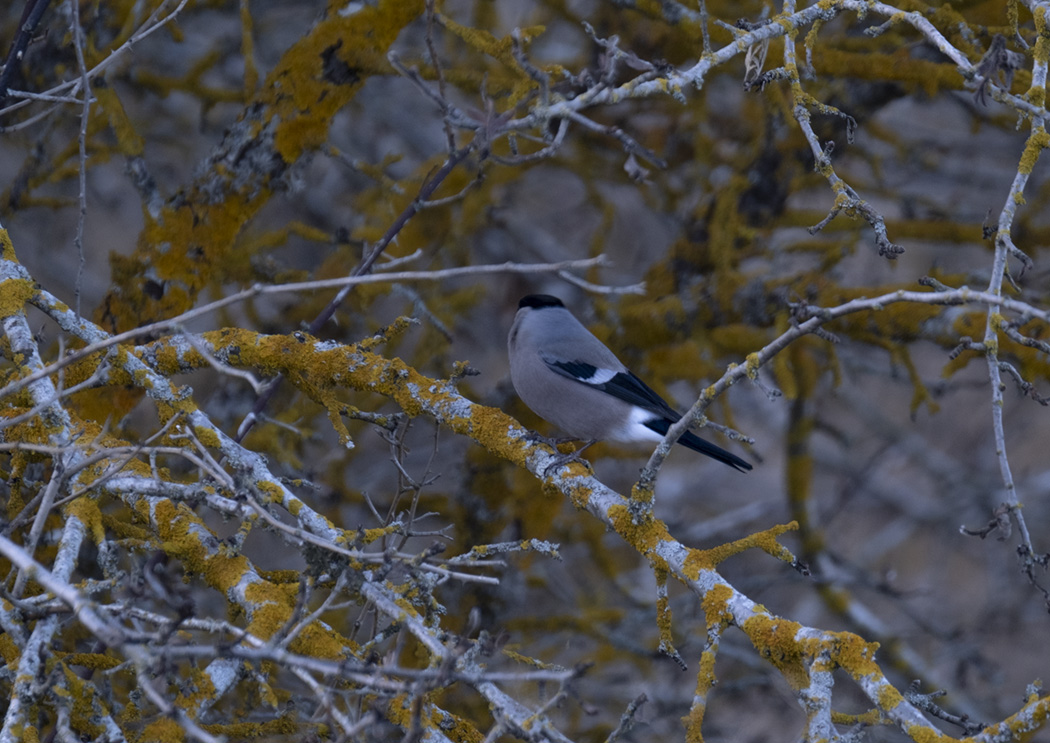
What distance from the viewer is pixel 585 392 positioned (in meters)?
4.19

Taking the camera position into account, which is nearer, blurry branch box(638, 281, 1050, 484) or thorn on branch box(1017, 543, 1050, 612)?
blurry branch box(638, 281, 1050, 484)

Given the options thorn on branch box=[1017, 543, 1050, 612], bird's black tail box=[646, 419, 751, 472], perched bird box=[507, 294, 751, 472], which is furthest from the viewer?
perched bird box=[507, 294, 751, 472]

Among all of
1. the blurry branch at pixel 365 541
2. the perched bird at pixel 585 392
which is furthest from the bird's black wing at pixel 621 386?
the blurry branch at pixel 365 541

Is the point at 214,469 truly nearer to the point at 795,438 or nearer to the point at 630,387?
the point at 630,387

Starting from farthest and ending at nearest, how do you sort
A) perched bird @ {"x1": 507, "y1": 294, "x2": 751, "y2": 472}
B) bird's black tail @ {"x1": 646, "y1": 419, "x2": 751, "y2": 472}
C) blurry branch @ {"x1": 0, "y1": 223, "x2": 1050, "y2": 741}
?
perched bird @ {"x1": 507, "y1": 294, "x2": 751, "y2": 472} → bird's black tail @ {"x1": 646, "y1": 419, "x2": 751, "y2": 472} → blurry branch @ {"x1": 0, "y1": 223, "x2": 1050, "y2": 741}

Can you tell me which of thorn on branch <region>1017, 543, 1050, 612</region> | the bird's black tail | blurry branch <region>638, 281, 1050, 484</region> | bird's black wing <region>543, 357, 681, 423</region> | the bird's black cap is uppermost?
blurry branch <region>638, 281, 1050, 484</region>

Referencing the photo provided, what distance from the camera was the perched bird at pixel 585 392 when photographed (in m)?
4.19

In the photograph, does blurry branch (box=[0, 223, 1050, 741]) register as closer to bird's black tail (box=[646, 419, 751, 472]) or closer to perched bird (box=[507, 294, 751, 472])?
bird's black tail (box=[646, 419, 751, 472])

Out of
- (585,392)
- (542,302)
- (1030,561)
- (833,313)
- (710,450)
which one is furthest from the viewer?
(542,302)

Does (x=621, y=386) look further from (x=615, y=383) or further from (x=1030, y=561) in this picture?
(x=1030, y=561)

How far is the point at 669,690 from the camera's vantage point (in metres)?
5.48

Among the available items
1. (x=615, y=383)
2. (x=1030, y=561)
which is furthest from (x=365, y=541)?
(x=615, y=383)

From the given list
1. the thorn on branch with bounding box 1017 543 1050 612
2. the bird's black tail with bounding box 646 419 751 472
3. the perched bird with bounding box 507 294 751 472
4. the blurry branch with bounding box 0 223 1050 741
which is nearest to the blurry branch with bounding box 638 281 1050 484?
the blurry branch with bounding box 0 223 1050 741

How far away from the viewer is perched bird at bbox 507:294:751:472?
4188 millimetres
